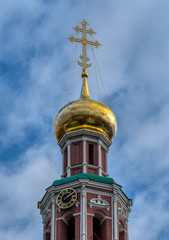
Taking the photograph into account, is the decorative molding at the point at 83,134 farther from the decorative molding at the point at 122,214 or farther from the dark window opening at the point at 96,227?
the dark window opening at the point at 96,227

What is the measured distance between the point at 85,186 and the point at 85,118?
18.1 feet

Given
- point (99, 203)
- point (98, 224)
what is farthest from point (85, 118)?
point (98, 224)

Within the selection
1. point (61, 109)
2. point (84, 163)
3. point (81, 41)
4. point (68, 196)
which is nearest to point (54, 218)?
point (68, 196)

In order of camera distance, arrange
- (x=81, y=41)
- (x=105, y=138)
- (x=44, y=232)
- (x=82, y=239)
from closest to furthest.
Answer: (x=82, y=239)
(x=44, y=232)
(x=105, y=138)
(x=81, y=41)

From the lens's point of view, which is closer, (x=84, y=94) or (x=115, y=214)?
(x=115, y=214)

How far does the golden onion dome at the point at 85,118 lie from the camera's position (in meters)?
48.4

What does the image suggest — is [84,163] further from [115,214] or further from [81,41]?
[81,41]

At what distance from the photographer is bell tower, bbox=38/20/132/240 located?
4372cm

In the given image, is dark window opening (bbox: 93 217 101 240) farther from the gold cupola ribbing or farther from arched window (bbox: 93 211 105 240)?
the gold cupola ribbing

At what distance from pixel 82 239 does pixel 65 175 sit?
6.09 metres

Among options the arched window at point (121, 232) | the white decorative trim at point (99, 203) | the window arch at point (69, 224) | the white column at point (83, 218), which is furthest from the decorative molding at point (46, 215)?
the arched window at point (121, 232)

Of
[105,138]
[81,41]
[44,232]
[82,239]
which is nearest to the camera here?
[82,239]

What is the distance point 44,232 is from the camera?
45.6 meters

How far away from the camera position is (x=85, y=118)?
4838 centimetres
